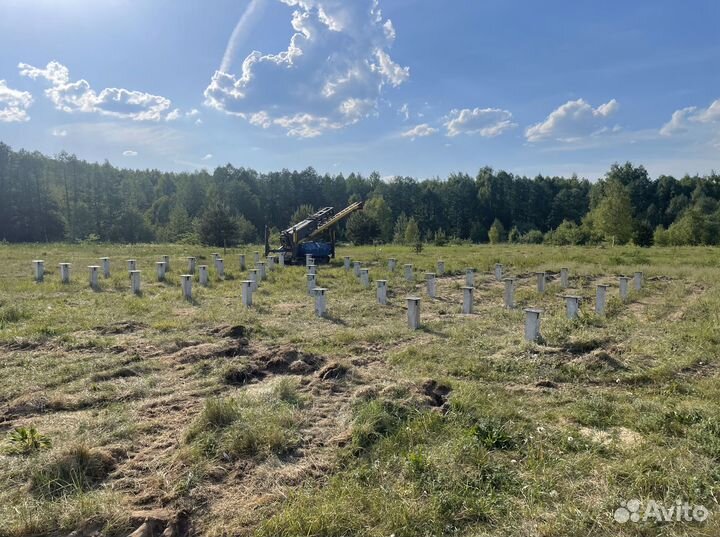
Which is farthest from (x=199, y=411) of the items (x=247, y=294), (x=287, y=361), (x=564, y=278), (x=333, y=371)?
(x=564, y=278)

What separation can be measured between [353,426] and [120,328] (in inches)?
251

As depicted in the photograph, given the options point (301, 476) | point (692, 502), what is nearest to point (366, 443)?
point (301, 476)

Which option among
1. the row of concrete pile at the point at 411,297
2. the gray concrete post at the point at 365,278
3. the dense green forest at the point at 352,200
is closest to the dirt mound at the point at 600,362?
the row of concrete pile at the point at 411,297

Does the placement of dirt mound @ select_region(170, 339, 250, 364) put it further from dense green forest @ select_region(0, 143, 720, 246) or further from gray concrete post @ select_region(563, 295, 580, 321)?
dense green forest @ select_region(0, 143, 720, 246)

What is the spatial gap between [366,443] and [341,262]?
778 inches

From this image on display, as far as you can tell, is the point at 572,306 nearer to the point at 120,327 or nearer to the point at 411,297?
the point at 411,297

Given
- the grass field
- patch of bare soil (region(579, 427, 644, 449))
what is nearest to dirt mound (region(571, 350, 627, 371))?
the grass field

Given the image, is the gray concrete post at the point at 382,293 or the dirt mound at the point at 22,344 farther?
the gray concrete post at the point at 382,293

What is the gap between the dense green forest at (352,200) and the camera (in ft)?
144

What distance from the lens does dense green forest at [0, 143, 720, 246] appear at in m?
43.8

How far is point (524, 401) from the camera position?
535 centimetres

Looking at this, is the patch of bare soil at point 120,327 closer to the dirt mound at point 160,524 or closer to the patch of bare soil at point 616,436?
the dirt mound at point 160,524

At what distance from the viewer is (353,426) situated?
454cm

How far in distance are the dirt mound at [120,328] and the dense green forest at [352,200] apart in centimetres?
2683
